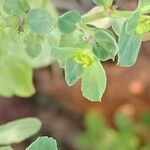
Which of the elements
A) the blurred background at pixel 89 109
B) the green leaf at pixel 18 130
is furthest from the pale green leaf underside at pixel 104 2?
the blurred background at pixel 89 109

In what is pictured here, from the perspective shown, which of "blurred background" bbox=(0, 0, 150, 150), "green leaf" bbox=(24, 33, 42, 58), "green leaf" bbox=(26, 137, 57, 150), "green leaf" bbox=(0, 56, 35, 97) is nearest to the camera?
"green leaf" bbox=(26, 137, 57, 150)

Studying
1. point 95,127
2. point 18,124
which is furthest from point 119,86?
point 18,124

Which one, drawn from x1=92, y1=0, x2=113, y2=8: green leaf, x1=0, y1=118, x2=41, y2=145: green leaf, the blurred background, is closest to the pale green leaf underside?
x1=92, y1=0, x2=113, y2=8: green leaf

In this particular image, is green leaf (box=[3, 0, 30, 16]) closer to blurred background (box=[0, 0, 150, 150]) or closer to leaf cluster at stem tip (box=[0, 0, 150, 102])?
leaf cluster at stem tip (box=[0, 0, 150, 102])

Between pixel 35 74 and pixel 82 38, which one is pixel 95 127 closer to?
pixel 35 74

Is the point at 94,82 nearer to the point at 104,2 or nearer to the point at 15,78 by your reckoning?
the point at 104,2

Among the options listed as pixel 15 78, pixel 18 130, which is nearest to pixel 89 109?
pixel 15 78
